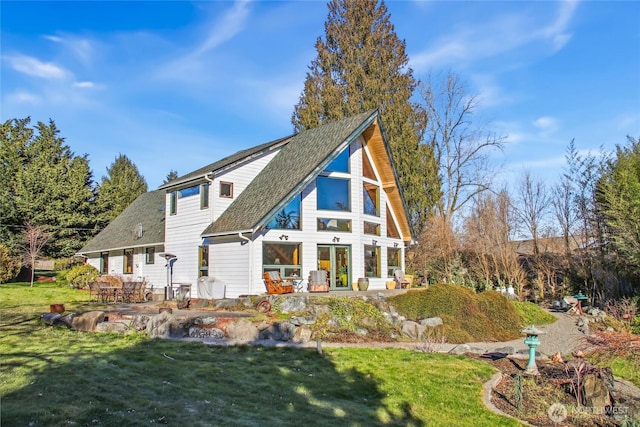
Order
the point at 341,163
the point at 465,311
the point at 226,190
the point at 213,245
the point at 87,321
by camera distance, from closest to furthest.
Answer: the point at 87,321
the point at 465,311
the point at 213,245
the point at 226,190
the point at 341,163

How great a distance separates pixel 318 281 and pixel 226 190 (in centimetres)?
556

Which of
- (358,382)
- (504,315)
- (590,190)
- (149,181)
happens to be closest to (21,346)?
(358,382)

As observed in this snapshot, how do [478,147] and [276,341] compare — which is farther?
[478,147]

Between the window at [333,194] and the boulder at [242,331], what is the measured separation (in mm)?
8694

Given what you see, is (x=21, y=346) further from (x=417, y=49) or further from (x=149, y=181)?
(x=149, y=181)

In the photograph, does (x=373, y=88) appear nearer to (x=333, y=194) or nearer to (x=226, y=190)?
(x=333, y=194)

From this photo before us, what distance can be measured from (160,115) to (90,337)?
43.5ft

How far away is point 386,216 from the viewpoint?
76.8 feet

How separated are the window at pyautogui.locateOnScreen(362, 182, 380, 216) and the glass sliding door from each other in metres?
2.58

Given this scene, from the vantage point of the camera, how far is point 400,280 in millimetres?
22734

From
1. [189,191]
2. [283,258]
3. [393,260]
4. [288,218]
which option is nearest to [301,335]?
[283,258]

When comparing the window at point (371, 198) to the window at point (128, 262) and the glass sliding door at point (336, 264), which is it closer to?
the glass sliding door at point (336, 264)

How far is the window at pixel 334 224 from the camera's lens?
19891 mm

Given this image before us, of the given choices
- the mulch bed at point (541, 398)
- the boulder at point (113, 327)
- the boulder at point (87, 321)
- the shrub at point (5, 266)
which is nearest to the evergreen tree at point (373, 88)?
the shrub at point (5, 266)
